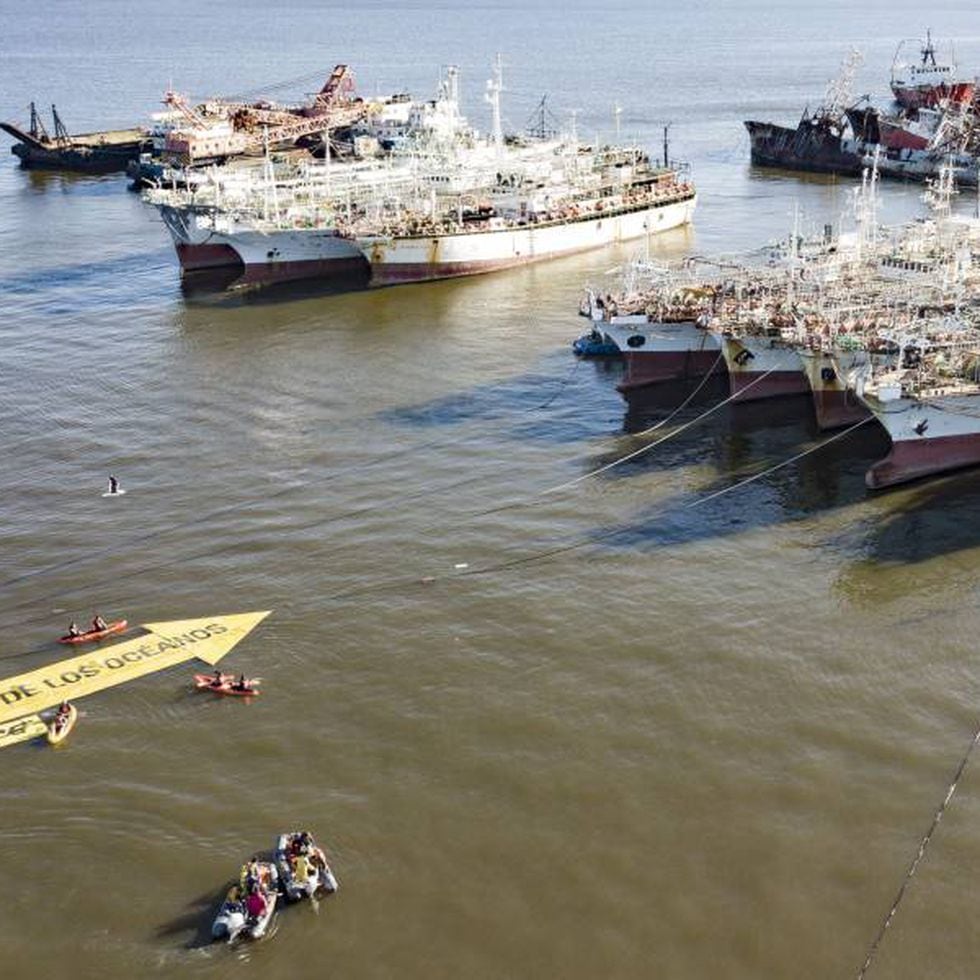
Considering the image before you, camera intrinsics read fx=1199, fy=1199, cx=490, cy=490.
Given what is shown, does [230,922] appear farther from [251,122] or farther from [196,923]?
[251,122]

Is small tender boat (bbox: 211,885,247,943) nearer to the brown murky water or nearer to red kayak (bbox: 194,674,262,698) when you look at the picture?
the brown murky water

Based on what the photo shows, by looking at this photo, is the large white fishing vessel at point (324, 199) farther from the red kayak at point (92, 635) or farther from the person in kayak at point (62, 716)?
the person in kayak at point (62, 716)

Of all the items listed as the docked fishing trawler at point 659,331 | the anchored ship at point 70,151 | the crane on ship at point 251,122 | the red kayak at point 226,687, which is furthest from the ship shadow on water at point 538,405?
the anchored ship at point 70,151

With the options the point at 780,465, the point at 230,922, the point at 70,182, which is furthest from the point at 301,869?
the point at 70,182

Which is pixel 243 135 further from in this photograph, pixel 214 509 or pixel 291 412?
pixel 214 509

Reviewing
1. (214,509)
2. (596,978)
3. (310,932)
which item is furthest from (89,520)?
(596,978)

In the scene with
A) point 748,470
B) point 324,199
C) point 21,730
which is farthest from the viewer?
point 324,199
